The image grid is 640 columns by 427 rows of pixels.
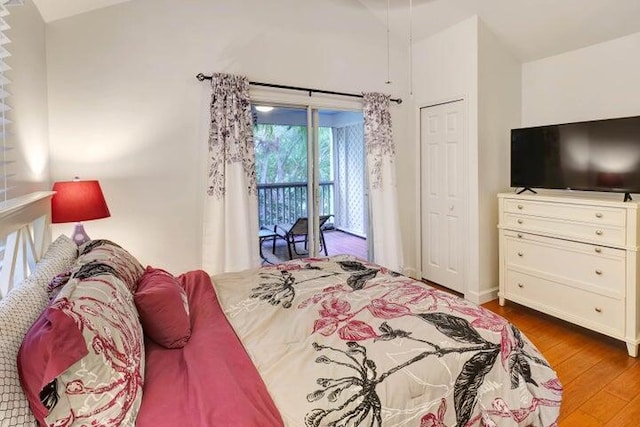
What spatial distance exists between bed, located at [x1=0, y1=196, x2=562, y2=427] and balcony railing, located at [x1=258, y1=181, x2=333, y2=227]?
5.70 feet

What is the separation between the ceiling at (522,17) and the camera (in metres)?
2.74

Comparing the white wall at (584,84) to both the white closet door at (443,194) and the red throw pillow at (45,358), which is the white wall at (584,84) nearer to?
the white closet door at (443,194)

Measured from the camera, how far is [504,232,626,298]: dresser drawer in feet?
8.69

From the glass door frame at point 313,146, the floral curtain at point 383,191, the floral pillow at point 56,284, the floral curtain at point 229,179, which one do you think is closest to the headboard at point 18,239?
the floral pillow at point 56,284

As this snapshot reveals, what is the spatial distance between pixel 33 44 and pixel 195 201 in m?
1.47

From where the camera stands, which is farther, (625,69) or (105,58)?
(625,69)

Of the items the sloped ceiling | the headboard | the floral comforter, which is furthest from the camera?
the sloped ceiling

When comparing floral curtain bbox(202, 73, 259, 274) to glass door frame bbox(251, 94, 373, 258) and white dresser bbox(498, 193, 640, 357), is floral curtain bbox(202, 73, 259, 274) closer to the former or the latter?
glass door frame bbox(251, 94, 373, 258)

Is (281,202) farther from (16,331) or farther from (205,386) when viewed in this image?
(16,331)

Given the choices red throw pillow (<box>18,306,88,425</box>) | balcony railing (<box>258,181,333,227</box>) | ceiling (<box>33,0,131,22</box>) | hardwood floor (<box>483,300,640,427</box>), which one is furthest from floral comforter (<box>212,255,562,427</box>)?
ceiling (<box>33,0,131,22</box>)

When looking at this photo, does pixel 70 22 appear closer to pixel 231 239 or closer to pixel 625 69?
pixel 231 239

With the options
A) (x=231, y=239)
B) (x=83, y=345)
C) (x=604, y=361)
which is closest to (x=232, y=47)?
(x=231, y=239)

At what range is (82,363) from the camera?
Answer: 95 centimetres

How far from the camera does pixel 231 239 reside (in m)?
3.16
